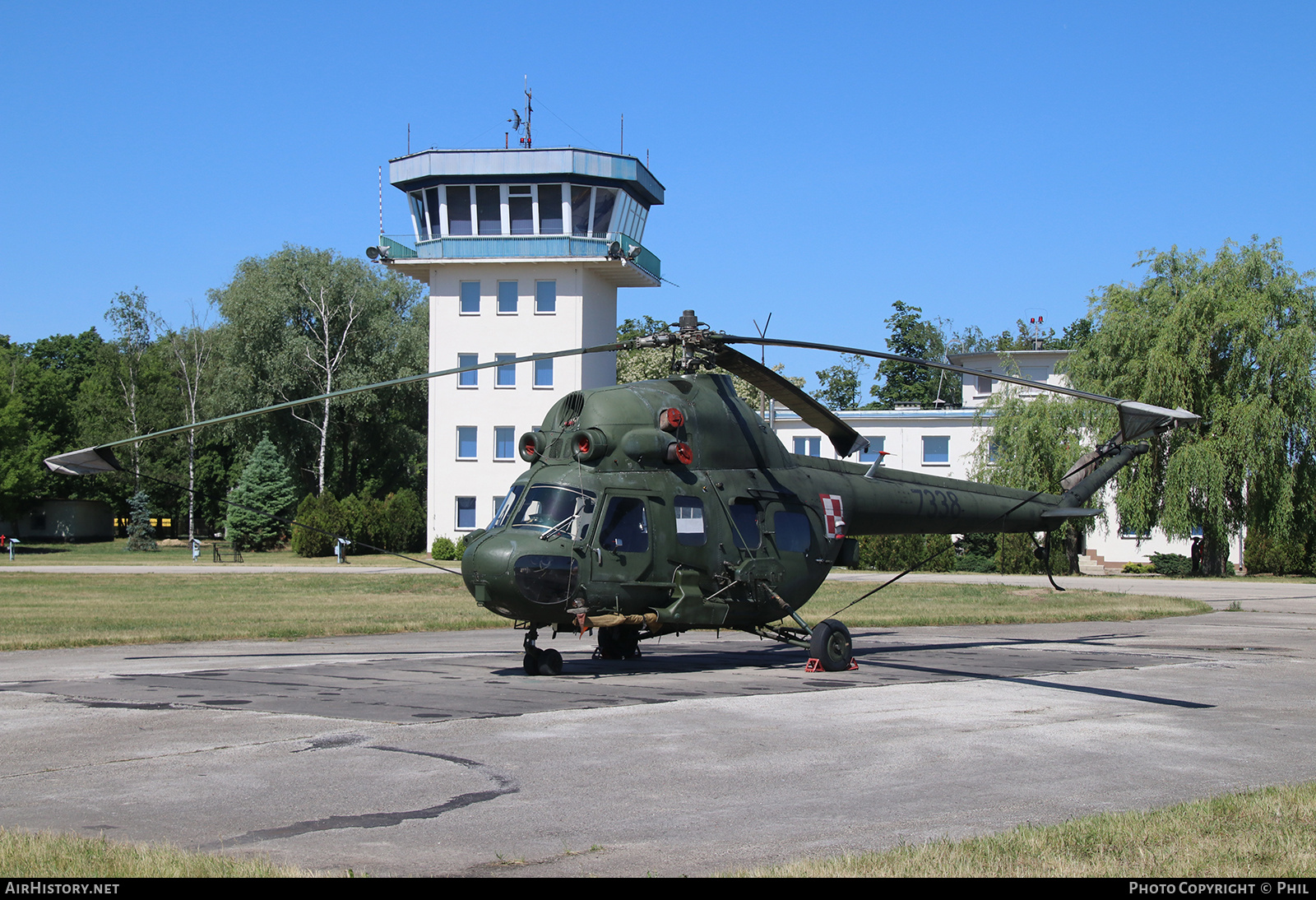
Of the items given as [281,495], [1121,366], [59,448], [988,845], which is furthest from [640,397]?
[59,448]

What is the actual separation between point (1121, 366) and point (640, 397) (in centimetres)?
3373

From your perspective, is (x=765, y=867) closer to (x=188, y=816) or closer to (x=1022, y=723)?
(x=188, y=816)

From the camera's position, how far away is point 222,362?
2635 inches

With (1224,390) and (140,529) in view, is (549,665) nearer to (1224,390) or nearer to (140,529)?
(1224,390)

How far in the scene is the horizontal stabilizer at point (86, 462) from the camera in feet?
42.3

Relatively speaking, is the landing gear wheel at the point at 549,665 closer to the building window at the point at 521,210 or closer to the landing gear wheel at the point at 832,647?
the landing gear wheel at the point at 832,647

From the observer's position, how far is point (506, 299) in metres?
54.0

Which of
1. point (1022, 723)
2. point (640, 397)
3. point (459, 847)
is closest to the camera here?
point (459, 847)

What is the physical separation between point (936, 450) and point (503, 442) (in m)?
22.5

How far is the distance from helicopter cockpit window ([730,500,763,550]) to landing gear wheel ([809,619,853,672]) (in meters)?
1.44

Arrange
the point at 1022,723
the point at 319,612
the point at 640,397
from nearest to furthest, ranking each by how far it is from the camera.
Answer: the point at 1022,723 → the point at 640,397 → the point at 319,612

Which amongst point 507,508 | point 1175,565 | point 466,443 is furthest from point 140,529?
point 507,508

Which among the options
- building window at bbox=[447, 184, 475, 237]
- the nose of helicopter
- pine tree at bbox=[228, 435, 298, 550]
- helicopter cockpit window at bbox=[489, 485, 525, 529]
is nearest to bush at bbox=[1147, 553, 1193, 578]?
building window at bbox=[447, 184, 475, 237]

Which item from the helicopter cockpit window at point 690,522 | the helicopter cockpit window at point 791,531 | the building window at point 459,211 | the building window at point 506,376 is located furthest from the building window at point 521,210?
the helicopter cockpit window at point 690,522
